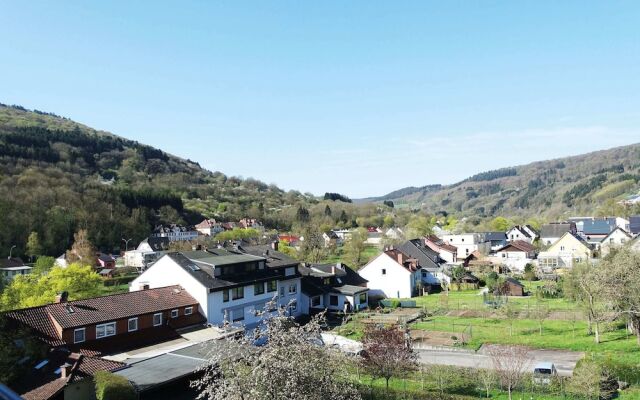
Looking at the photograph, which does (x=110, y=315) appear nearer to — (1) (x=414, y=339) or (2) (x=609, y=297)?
(1) (x=414, y=339)

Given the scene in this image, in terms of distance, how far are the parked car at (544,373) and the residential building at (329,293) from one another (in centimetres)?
2495

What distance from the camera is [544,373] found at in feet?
87.6

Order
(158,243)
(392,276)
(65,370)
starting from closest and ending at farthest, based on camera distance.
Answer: (65,370)
(392,276)
(158,243)

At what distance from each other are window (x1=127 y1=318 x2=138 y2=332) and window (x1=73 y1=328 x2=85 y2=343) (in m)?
3.26

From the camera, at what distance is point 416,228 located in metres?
121

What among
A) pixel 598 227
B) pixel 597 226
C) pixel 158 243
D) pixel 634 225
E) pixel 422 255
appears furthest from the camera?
pixel 158 243

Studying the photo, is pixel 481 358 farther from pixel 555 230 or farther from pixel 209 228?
pixel 209 228

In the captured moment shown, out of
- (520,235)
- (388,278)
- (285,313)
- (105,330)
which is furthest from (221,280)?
(520,235)

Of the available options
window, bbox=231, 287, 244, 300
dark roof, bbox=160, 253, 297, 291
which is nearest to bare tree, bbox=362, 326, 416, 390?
dark roof, bbox=160, 253, 297, 291

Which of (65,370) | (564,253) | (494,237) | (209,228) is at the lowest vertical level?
(65,370)

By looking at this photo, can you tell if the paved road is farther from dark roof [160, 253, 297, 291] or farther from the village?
dark roof [160, 253, 297, 291]

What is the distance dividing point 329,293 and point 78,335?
2691cm

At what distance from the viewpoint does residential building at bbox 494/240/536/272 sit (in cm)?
8212

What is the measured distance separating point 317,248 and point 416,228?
45.3 meters
